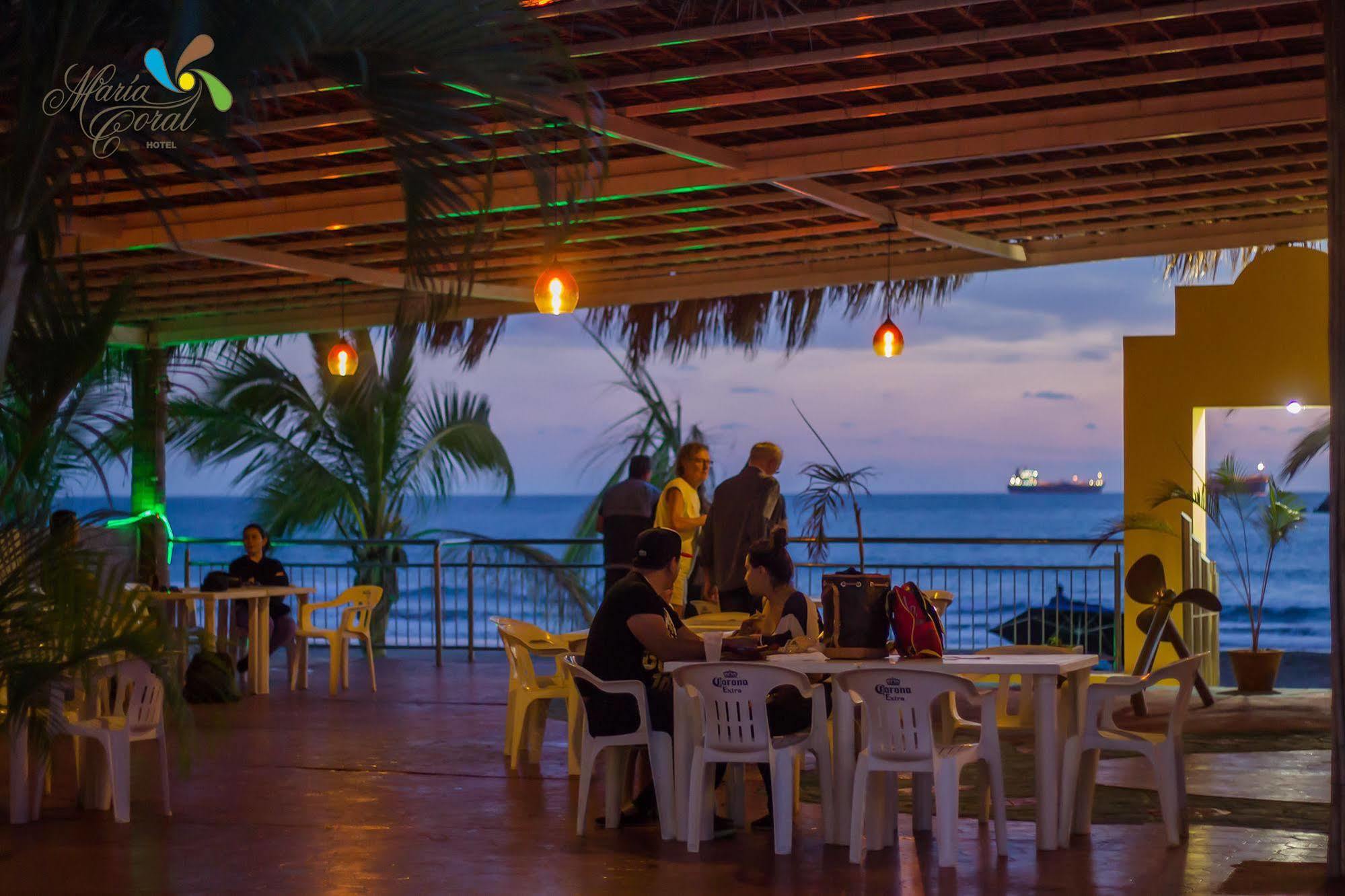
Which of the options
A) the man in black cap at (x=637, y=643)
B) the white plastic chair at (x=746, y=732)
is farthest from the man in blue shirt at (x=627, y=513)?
the white plastic chair at (x=746, y=732)

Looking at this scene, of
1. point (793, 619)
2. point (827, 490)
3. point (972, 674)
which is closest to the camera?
point (972, 674)

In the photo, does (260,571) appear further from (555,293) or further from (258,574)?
(555,293)

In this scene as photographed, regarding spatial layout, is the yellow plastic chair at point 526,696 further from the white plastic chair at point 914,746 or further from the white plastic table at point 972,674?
the white plastic chair at point 914,746

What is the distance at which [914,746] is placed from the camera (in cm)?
566

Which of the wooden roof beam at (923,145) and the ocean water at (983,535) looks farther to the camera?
the ocean water at (983,535)

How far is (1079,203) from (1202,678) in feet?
10.7

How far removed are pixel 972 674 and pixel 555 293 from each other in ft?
14.0

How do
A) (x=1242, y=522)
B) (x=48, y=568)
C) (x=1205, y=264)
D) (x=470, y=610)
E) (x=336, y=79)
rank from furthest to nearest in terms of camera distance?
(x=1205, y=264), (x=470, y=610), (x=1242, y=522), (x=48, y=568), (x=336, y=79)

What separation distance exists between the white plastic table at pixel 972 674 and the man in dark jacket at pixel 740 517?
9.19ft

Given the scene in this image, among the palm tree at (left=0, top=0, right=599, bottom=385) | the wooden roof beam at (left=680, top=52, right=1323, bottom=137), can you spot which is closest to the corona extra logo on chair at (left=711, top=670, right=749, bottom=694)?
the palm tree at (left=0, top=0, right=599, bottom=385)

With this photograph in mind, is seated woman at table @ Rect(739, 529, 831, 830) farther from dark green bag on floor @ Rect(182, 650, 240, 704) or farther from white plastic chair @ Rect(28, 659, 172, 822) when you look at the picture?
dark green bag on floor @ Rect(182, 650, 240, 704)

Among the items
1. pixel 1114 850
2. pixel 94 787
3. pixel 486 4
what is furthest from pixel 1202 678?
pixel 486 4

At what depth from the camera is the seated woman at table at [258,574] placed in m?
11.9

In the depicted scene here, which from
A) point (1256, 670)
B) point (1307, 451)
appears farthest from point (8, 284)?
point (1307, 451)
